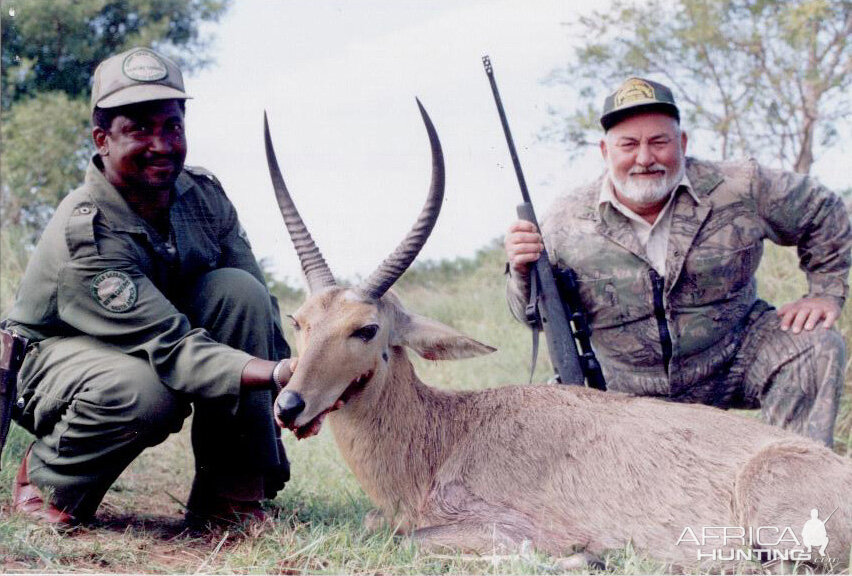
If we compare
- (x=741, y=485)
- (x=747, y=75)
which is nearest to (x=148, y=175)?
(x=741, y=485)

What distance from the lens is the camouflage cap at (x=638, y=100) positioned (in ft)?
20.3

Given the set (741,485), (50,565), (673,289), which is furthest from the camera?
(673,289)

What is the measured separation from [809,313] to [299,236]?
3.29 metres

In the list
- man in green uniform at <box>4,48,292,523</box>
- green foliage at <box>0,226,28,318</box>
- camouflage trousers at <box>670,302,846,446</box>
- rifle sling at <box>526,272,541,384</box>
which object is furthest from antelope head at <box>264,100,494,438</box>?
green foliage at <box>0,226,28,318</box>

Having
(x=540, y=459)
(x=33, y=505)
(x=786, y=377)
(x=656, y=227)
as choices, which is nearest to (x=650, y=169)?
(x=656, y=227)

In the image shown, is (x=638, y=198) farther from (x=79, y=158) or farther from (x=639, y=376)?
(x=79, y=158)

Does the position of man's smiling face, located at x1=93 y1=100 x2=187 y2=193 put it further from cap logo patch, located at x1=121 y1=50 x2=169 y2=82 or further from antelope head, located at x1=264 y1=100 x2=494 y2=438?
antelope head, located at x1=264 y1=100 x2=494 y2=438

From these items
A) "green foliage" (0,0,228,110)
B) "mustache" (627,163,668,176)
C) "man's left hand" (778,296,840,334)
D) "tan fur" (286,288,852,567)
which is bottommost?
"tan fur" (286,288,852,567)

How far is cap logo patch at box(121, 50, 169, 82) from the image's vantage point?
529 centimetres

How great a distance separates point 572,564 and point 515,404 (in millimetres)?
1097

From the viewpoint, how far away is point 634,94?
620 cm

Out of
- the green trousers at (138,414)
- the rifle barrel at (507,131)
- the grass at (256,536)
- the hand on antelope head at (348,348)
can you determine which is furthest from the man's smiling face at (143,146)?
the rifle barrel at (507,131)

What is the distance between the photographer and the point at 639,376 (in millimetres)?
6445

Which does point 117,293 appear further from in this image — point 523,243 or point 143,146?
point 523,243
